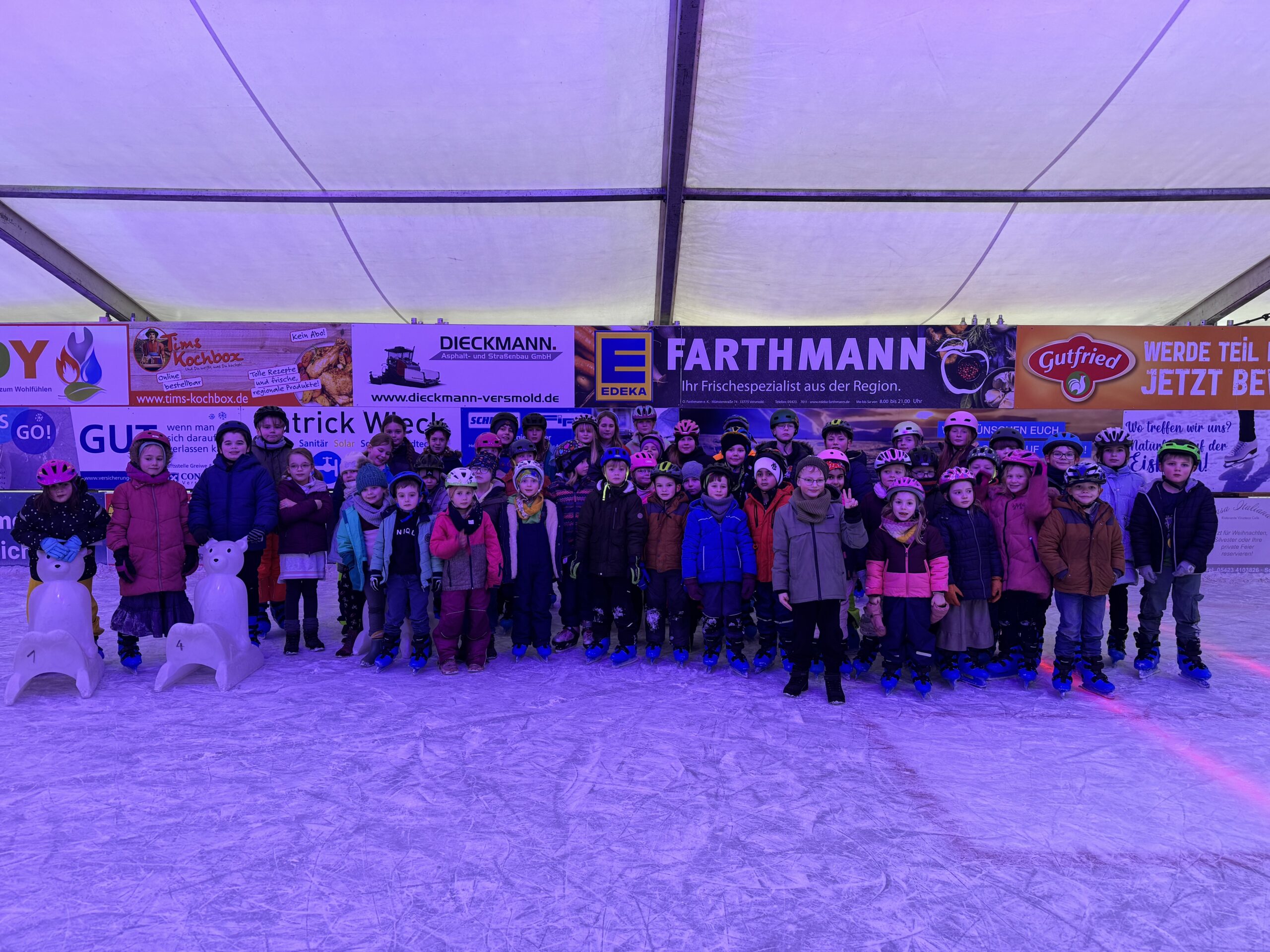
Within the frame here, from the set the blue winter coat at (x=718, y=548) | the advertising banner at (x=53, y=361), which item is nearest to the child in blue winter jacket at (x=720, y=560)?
the blue winter coat at (x=718, y=548)

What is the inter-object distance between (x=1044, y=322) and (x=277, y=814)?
8.41m

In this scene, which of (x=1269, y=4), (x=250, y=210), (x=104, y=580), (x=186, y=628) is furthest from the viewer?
(x=104, y=580)

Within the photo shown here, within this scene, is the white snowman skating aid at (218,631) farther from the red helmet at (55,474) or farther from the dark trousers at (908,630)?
the dark trousers at (908,630)

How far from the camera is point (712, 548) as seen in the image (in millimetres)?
3963

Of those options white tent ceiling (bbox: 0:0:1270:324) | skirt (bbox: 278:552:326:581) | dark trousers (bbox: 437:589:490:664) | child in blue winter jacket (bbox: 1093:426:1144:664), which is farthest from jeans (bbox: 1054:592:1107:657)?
skirt (bbox: 278:552:326:581)

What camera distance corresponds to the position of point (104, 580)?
22.1ft

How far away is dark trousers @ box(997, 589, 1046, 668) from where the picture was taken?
3834 millimetres

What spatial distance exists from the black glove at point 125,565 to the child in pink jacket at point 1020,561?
4.91m

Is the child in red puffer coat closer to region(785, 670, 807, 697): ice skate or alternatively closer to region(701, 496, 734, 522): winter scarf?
region(701, 496, 734, 522): winter scarf

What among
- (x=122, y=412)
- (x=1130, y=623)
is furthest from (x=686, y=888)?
(x=122, y=412)

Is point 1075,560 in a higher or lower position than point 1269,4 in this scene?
lower

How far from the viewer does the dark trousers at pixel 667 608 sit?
4195 millimetres

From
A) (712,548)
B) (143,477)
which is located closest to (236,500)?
(143,477)

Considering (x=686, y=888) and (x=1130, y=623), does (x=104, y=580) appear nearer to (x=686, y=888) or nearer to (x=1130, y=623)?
(x=686, y=888)
